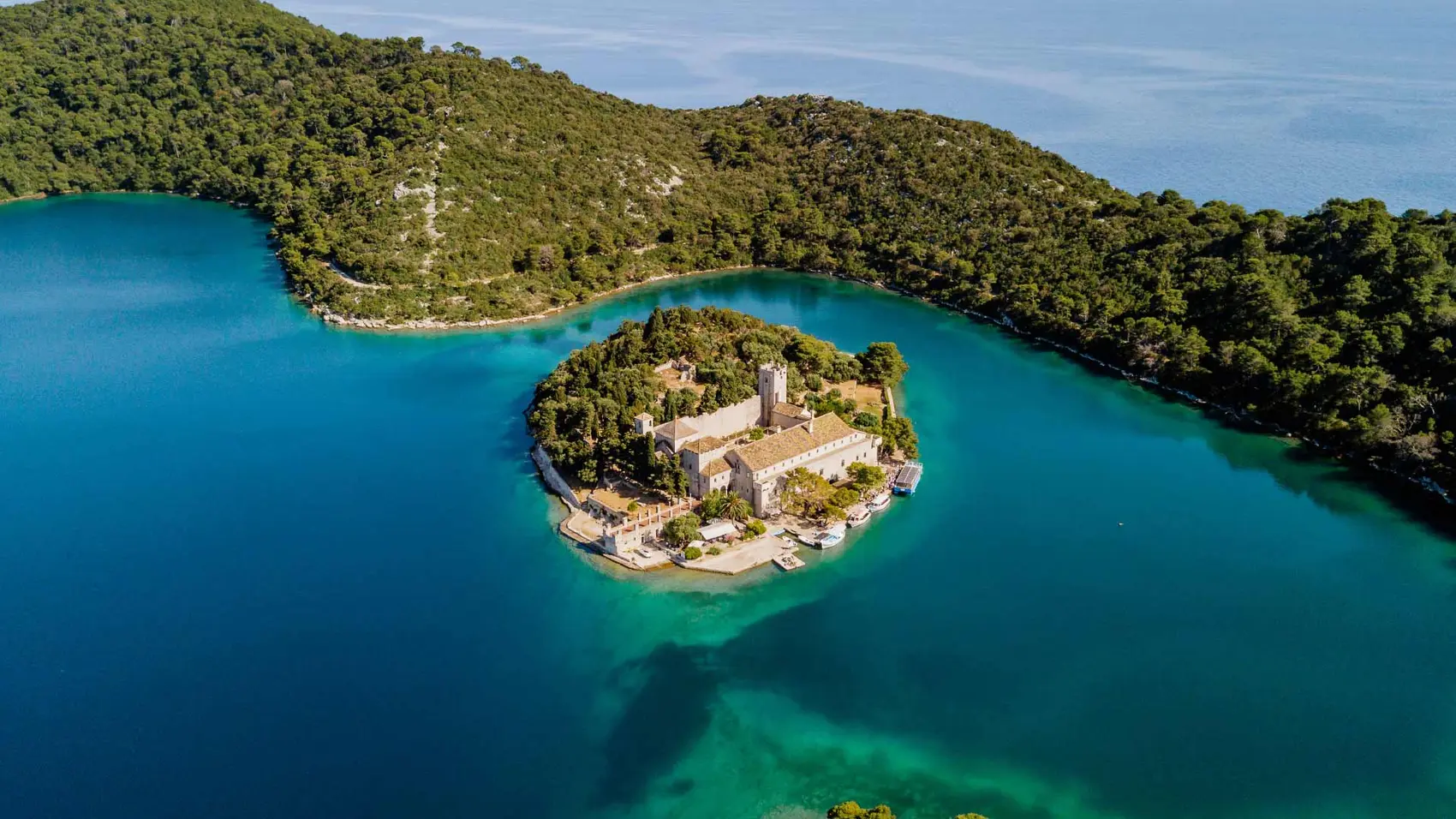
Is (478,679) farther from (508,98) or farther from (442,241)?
(508,98)

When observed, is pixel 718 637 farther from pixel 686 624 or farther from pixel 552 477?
pixel 552 477

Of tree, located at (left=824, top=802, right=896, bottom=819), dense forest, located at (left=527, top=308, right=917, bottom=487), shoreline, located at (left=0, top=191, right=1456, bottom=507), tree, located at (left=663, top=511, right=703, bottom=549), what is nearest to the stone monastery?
dense forest, located at (left=527, top=308, right=917, bottom=487)

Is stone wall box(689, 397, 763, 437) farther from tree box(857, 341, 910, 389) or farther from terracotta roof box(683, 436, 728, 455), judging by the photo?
tree box(857, 341, 910, 389)

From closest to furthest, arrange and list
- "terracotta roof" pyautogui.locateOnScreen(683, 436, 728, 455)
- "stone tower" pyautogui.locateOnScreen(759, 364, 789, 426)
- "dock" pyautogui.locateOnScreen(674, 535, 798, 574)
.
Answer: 1. "dock" pyautogui.locateOnScreen(674, 535, 798, 574)
2. "terracotta roof" pyautogui.locateOnScreen(683, 436, 728, 455)
3. "stone tower" pyautogui.locateOnScreen(759, 364, 789, 426)

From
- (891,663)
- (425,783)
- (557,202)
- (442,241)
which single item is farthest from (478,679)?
(557,202)

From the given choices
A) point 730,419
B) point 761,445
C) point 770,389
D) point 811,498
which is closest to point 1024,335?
point 770,389

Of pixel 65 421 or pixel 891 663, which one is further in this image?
pixel 65 421
